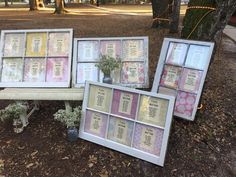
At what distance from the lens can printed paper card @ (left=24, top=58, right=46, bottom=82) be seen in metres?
4.25

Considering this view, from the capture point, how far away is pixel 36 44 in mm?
4348

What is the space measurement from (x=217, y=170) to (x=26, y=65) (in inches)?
114

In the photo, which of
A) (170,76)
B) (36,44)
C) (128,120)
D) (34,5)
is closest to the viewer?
(128,120)

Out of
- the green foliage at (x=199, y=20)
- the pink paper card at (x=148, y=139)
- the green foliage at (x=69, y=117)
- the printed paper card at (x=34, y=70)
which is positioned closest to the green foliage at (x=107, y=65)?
the green foliage at (x=69, y=117)

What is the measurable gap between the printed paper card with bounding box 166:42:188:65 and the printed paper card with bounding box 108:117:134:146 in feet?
3.75

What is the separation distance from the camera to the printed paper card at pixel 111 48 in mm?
4293

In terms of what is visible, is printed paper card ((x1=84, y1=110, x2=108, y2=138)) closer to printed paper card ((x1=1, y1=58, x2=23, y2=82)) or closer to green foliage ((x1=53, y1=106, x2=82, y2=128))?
Answer: green foliage ((x1=53, y1=106, x2=82, y2=128))

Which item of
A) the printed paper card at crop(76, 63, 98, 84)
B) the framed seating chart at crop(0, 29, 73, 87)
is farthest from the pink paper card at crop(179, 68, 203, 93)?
the framed seating chart at crop(0, 29, 73, 87)

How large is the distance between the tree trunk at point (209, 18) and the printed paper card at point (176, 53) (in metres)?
0.36

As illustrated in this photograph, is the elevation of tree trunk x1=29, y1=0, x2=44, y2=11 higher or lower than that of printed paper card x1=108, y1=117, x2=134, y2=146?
higher

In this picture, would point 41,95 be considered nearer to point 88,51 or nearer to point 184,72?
point 88,51

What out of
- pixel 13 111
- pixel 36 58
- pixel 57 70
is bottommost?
pixel 13 111

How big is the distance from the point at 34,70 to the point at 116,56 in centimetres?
118

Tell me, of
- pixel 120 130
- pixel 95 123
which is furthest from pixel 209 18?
pixel 95 123
